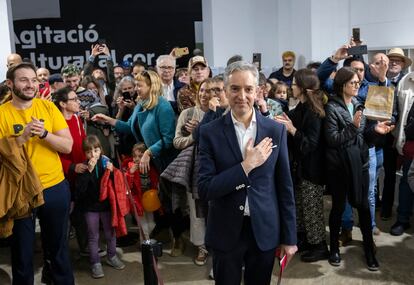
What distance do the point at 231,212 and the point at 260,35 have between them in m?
7.34

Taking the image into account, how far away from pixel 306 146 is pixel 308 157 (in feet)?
0.41

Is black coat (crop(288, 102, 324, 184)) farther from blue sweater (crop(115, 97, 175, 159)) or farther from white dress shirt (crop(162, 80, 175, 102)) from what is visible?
white dress shirt (crop(162, 80, 175, 102))

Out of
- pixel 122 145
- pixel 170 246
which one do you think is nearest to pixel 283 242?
pixel 170 246

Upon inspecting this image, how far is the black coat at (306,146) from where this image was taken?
3.55 meters

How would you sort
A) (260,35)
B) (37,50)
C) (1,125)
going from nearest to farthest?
(1,125)
(260,35)
(37,50)

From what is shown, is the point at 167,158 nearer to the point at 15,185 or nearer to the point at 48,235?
the point at 48,235

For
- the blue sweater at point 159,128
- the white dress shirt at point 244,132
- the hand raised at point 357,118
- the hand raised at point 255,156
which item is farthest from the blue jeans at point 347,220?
the hand raised at point 255,156

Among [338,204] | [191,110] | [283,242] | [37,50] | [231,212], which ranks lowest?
[338,204]

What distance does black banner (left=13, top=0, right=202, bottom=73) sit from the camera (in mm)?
9961

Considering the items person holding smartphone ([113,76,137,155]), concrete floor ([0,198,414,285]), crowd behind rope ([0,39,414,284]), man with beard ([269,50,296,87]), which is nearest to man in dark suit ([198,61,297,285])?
crowd behind rope ([0,39,414,284])

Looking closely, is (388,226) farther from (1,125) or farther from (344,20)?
(344,20)

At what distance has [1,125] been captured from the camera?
284 cm

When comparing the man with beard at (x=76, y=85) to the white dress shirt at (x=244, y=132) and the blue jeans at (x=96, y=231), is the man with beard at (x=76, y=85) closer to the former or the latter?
the blue jeans at (x=96, y=231)

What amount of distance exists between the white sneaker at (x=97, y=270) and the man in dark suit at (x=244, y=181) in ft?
5.41
